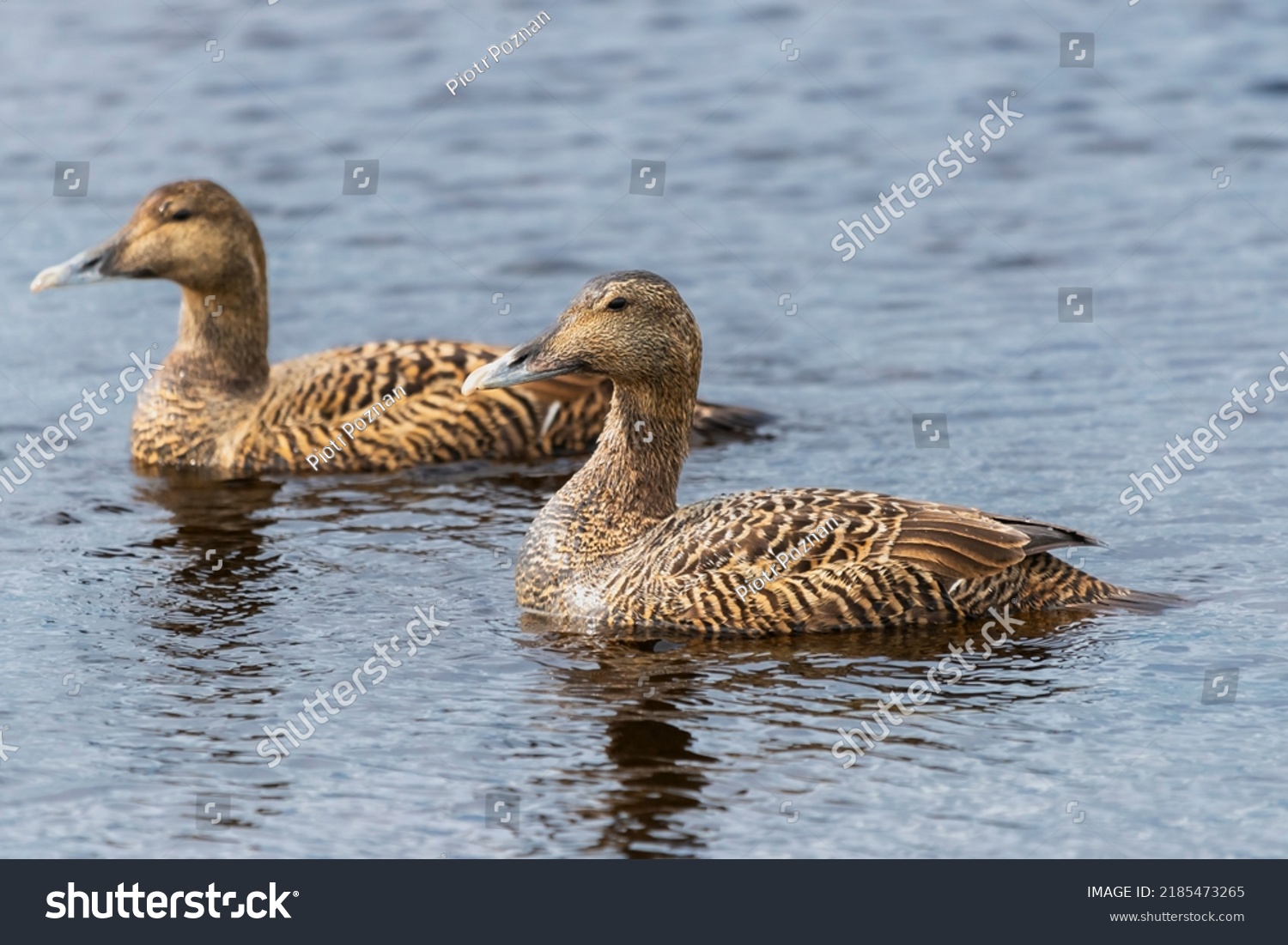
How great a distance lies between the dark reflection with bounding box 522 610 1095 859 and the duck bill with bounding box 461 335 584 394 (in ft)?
3.24

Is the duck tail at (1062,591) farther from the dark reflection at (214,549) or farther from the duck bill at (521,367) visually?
the dark reflection at (214,549)

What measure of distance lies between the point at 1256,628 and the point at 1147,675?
0.67 metres

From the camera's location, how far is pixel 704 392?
11867mm

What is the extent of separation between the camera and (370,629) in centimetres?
847

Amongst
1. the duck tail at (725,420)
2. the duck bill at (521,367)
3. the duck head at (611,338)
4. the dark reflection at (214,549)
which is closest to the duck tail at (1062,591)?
the duck head at (611,338)

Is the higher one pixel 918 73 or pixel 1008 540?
pixel 918 73

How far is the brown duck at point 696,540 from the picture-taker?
26.7 ft

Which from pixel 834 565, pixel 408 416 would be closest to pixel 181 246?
pixel 408 416

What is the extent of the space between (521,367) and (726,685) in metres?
1.61

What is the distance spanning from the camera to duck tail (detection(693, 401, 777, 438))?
11.0 meters

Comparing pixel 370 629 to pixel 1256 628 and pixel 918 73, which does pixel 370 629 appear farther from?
pixel 918 73

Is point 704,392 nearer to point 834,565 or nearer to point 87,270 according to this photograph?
point 87,270

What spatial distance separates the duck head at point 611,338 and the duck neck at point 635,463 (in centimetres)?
16
